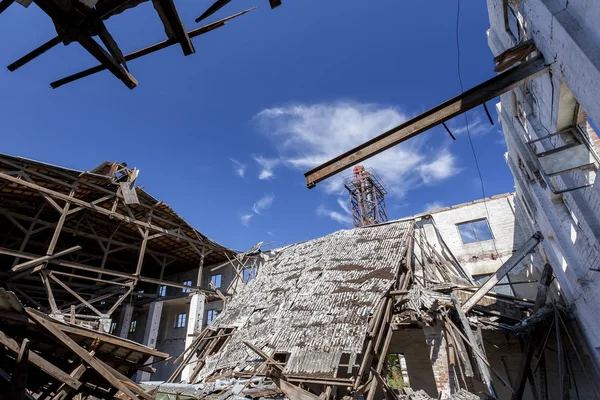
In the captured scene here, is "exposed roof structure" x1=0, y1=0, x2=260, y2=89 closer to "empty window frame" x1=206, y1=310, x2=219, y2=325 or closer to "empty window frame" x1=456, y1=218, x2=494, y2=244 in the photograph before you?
"empty window frame" x1=456, y1=218, x2=494, y2=244

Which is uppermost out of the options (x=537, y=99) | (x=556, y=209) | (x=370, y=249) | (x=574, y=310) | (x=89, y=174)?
(x=89, y=174)

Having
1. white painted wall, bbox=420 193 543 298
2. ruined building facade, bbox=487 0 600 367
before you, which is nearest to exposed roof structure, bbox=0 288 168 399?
ruined building facade, bbox=487 0 600 367

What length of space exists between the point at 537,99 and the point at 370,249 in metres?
7.49

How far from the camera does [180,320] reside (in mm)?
22000

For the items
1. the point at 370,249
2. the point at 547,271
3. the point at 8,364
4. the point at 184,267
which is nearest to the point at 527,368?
the point at 547,271

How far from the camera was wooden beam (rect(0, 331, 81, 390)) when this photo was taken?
12.9 feet

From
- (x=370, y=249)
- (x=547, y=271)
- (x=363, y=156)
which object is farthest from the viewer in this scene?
(x=370, y=249)

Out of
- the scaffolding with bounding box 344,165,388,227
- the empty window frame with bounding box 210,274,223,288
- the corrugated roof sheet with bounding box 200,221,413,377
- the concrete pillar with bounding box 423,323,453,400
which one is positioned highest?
the scaffolding with bounding box 344,165,388,227

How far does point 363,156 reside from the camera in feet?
18.3

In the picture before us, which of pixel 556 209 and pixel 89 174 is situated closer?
pixel 556 209

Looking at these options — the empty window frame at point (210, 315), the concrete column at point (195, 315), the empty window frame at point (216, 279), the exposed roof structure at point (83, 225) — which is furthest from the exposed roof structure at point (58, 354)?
the empty window frame at point (216, 279)

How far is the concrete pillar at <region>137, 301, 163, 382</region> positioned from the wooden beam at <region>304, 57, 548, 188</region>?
16759mm

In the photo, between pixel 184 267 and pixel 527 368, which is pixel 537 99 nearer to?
pixel 527 368

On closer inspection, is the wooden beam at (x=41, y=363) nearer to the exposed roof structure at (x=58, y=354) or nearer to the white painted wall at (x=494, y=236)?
the exposed roof structure at (x=58, y=354)
